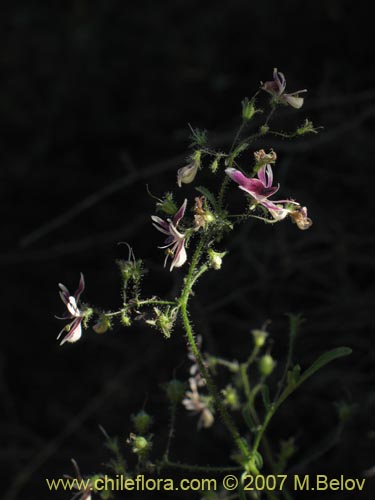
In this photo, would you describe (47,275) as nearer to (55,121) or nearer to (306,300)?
(55,121)

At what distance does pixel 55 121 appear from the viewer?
4078 millimetres

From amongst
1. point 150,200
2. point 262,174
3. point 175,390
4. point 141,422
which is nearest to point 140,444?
point 141,422

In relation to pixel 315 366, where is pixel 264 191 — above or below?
above

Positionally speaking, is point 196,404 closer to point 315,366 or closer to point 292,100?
point 315,366

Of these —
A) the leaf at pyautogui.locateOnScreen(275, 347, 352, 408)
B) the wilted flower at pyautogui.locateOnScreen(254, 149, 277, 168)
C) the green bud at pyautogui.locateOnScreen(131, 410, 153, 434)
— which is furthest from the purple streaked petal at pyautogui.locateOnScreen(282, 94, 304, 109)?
the green bud at pyautogui.locateOnScreen(131, 410, 153, 434)

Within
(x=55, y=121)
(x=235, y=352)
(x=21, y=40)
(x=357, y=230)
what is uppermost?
(x=21, y=40)

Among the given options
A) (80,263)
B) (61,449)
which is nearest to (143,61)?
(80,263)

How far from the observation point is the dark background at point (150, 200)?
3.00 metres

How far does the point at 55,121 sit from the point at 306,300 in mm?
1804

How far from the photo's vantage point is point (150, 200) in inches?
148

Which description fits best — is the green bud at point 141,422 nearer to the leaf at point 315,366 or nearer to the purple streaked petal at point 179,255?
the leaf at point 315,366

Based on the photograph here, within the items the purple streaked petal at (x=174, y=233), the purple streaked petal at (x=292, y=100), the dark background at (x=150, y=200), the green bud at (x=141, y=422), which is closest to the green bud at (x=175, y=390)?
the green bud at (x=141, y=422)

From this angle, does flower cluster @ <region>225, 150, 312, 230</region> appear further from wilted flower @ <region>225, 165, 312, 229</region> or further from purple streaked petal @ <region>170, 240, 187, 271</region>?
purple streaked petal @ <region>170, 240, 187, 271</region>

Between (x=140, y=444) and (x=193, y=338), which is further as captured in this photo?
(x=140, y=444)
